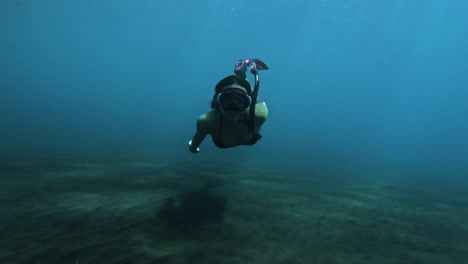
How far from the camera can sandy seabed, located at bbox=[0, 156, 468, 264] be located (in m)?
3.75

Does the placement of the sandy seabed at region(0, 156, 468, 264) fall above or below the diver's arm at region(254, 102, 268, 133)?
below

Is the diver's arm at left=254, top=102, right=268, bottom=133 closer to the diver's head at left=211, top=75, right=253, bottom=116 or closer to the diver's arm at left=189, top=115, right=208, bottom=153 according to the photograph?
the diver's head at left=211, top=75, right=253, bottom=116

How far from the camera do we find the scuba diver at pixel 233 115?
15.9 feet

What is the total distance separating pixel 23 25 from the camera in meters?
51.8

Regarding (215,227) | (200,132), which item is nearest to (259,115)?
(200,132)

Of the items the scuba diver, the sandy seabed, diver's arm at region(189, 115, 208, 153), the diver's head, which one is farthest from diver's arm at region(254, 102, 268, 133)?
the sandy seabed

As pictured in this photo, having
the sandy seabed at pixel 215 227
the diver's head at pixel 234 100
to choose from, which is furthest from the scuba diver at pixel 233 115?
the sandy seabed at pixel 215 227

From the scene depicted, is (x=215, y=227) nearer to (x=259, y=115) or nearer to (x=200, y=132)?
(x=200, y=132)

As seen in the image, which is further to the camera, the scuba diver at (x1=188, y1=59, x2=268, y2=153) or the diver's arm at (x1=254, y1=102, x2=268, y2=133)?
the diver's arm at (x1=254, y1=102, x2=268, y2=133)

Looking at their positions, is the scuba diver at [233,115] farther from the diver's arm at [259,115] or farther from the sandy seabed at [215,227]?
the sandy seabed at [215,227]

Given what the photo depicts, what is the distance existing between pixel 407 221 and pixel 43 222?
22.9 ft

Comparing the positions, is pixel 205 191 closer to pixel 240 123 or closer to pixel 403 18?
pixel 240 123

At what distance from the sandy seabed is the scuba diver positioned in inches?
57.6

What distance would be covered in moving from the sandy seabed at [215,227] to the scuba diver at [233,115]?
146cm
